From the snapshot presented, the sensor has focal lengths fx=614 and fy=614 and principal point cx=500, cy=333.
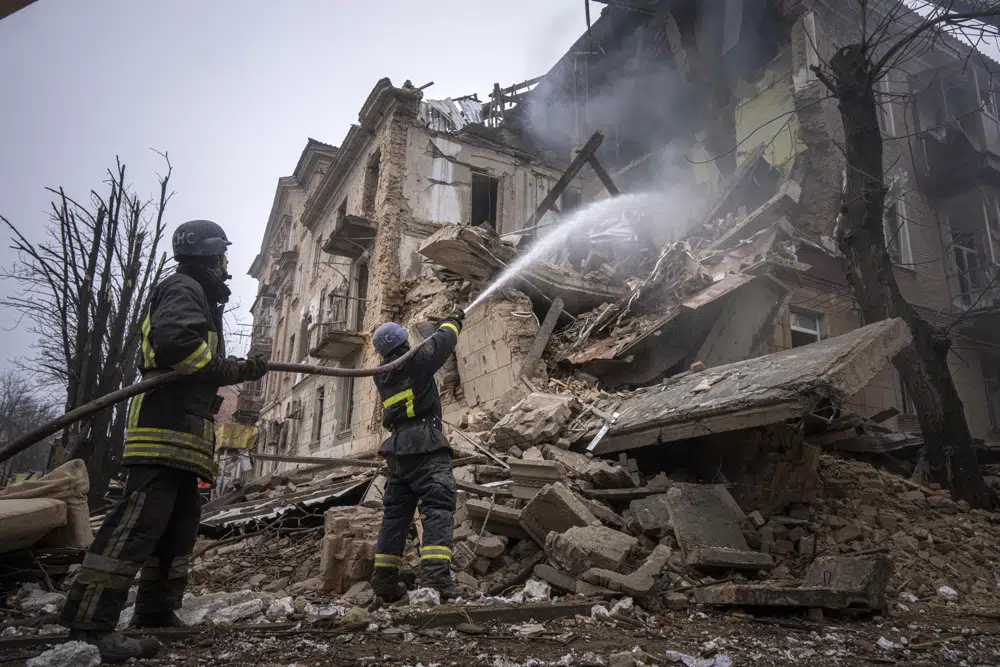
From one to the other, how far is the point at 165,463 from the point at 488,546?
8.22 ft

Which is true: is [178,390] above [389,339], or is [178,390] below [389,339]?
below

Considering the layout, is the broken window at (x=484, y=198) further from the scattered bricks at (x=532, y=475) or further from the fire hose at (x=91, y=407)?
the fire hose at (x=91, y=407)

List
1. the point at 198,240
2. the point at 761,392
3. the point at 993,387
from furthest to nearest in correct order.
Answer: the point at 993,387 → the point at 761,392 → the point at 198,240

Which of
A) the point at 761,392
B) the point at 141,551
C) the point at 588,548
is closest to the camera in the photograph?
the point at 141,551

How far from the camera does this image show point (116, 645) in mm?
2752

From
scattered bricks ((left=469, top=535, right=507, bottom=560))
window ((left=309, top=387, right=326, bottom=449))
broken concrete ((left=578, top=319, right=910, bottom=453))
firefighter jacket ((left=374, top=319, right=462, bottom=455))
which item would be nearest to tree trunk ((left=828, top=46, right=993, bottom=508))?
broken concrete ((left=578, top=319, right=910, bottom=453))

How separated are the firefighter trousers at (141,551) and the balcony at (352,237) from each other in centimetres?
1278

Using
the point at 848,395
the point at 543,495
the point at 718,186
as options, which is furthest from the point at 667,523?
the point at 718,186

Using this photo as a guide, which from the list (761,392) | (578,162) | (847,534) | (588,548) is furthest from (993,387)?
(588,548)

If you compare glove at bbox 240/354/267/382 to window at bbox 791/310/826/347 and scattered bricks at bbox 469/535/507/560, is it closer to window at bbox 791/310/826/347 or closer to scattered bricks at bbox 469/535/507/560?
scattered bricks at bbox 469/535/507/560

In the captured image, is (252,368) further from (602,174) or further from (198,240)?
(602,174)

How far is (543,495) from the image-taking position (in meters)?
4.68

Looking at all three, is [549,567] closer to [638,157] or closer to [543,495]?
[543,495]

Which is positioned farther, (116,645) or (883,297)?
(883,297)
